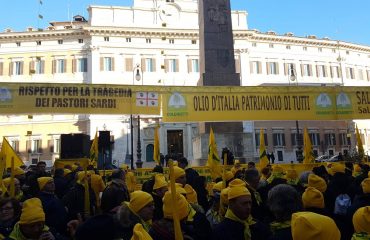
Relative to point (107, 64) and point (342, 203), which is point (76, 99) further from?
point (107, 64)

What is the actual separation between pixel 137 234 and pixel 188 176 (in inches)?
153

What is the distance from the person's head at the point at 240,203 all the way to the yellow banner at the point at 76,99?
10.6 m

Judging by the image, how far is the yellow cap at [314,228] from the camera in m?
1.90

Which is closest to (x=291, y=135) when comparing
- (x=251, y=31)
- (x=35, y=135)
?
(x=251, y=31)

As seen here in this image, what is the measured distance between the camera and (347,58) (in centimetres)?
5772

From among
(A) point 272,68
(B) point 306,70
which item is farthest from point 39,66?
(B) point 306,70

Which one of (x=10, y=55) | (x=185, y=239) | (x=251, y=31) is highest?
(x=251, y=31)

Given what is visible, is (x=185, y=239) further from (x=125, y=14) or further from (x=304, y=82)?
(x=304, y=82)

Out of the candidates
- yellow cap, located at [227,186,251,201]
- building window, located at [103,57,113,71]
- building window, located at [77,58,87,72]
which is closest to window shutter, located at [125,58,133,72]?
building window, located at [103,57,113,71]

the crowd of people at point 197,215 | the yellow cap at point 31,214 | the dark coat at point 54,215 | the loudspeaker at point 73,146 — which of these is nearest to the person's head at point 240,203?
the crowd of people at point 197,215

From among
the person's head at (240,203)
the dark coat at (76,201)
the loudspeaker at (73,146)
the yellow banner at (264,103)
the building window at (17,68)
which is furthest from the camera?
the building window at (17,68)

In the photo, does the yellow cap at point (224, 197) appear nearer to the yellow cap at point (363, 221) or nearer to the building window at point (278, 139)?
the yellow cap at point (363, 221)

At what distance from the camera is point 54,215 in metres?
4.18

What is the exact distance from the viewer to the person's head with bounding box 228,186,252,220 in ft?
9.68
